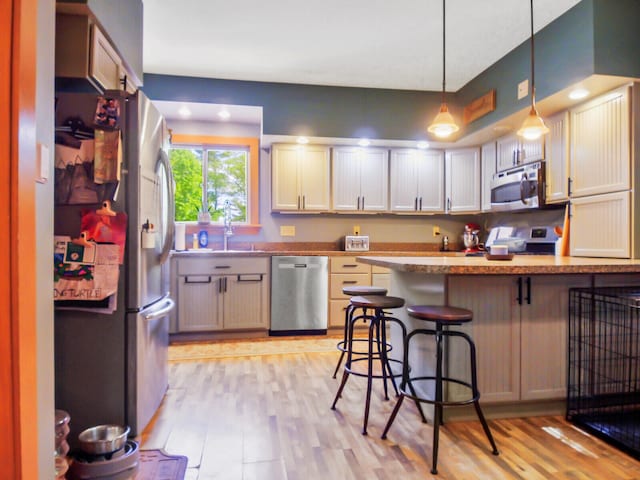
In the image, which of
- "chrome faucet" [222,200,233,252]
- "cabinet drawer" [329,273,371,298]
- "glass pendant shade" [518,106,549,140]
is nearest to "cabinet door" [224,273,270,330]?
"chrome faucet" [222,200,233,252]

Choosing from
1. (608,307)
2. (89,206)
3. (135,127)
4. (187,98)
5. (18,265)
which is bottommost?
(608,307)

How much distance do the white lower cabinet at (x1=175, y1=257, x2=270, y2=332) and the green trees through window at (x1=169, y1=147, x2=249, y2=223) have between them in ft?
2.86

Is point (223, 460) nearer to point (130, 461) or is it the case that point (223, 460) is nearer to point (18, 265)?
point (130, 461)

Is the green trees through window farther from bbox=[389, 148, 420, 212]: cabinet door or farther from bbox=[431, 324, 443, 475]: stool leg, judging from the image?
bbox=[431, 324, 443, 475]: stool leg

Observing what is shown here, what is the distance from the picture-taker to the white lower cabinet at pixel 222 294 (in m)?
3.81

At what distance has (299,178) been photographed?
14.3 ft

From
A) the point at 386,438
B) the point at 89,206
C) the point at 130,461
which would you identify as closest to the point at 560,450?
the point at 386,438

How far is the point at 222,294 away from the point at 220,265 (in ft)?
0.99

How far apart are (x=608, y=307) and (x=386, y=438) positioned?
153 centimetres

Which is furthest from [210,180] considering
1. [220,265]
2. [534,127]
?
[534,127]

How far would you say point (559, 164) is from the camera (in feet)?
10.4

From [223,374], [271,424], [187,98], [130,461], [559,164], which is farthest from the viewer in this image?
[187,98]

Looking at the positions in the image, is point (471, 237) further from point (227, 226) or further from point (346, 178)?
point (227, 226)

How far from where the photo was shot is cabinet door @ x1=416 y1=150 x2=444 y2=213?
15.0ft
